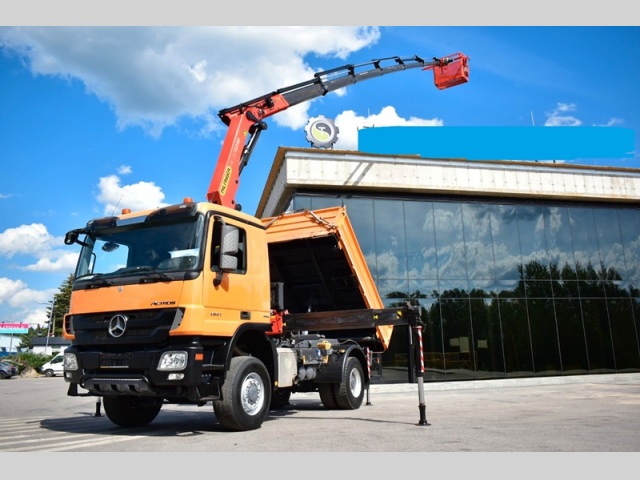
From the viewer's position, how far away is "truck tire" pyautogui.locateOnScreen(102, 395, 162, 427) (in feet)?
25.3

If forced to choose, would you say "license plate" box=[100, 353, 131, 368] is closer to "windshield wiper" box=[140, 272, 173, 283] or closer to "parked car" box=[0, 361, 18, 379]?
"windshield wiper" box=[140, 272, 173, 283]

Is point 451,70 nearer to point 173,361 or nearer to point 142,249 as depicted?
point 142,249

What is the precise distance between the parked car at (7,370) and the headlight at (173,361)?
31.8 metres

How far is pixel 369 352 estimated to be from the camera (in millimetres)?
10648

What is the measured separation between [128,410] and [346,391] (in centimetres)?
398

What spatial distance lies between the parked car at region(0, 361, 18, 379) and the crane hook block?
30882 millimetres

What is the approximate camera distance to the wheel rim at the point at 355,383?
9.96m

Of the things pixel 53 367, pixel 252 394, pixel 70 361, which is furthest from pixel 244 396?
pixel 53 367

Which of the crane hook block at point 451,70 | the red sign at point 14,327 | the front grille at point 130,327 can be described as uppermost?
the crane hook block at point 451,70

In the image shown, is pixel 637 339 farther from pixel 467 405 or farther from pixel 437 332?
pixel 467 405

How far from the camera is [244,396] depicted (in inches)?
273

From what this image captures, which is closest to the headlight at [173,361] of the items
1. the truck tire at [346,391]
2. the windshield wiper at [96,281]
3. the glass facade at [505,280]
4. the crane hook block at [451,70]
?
the windshield wiper at [96,281]

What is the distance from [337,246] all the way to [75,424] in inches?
215

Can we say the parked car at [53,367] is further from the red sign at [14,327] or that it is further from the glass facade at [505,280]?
the red sign at [14,327]
